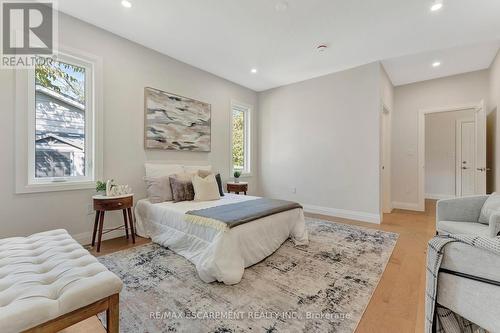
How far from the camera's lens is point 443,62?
381cm

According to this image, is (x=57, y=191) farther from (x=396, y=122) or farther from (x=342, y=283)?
(x=396, y=122)

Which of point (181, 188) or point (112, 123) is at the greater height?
point (112, 123)

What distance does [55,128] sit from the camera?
2.64m

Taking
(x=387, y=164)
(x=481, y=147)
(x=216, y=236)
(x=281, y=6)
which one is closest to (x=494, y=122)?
(x=481, y=147)

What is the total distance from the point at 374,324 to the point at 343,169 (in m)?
3.05

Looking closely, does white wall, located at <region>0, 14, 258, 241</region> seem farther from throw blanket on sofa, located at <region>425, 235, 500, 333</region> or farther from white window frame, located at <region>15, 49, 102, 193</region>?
throw blanket on sofa, located at <region>425, 235, 500, 333</region>

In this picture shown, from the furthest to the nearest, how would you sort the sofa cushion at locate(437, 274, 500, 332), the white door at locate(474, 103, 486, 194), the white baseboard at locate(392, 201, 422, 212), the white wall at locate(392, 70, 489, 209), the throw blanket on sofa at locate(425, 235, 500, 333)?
1. the white baseboard at locate(392, 201, 422, 212)
2. the white wall at locate(392, 70, 489, 209)
3. the white door at locate(474, 103, 486, 194)
4. the throw blanket on sofa at locate(425, 235, 500, 333)
5. the sofa cushion at locate(437, 274, 500, 332)

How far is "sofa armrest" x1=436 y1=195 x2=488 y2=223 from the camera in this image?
87.8 inches

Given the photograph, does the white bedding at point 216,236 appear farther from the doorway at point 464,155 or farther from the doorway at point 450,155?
the doorway at point 464,155

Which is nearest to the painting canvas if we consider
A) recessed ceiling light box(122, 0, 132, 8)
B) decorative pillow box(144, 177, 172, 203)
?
decorative pillow box(144, 177, 172, 203)

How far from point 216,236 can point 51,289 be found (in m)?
1.18

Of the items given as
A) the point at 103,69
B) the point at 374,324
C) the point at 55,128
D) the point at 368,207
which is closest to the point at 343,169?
the point at 368,207

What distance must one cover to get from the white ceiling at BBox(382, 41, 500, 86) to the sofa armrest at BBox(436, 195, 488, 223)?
249cm

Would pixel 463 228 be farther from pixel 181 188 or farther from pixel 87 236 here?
pixel 87 236
